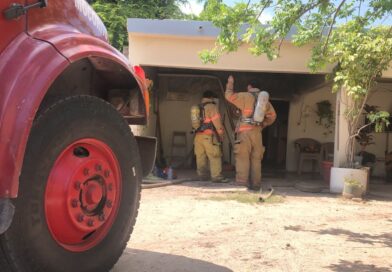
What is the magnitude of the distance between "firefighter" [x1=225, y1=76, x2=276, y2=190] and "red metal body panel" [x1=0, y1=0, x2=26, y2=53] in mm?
7401

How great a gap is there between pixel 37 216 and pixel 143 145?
1.60 m

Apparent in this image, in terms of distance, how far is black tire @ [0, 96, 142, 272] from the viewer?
251 centimetres

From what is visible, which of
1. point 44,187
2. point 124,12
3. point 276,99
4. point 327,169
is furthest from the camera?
point 124,12

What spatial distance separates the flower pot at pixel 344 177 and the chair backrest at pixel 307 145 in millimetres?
4253

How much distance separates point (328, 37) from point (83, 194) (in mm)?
5299

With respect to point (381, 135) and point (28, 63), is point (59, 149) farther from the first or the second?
point (381, 135)

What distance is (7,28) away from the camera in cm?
249

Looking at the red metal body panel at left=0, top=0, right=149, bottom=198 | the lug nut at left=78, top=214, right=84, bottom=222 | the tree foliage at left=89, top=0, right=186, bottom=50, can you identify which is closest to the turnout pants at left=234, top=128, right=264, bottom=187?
the red metal body panel at left=0, top=0, right=149, bottom=198

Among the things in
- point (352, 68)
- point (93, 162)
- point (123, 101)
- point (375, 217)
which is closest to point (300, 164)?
point (352, 68)

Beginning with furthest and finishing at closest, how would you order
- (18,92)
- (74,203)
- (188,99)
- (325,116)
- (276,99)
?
(188,99), (276,99), (325,116), (74,203), (18,92)

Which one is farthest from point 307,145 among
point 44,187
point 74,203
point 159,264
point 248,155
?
point 44,187

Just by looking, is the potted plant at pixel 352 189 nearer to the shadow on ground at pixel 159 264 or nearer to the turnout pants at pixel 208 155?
the turnout pants at pixel 208 155

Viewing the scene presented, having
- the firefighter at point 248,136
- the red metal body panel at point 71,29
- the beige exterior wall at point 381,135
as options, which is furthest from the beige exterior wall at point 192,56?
the red metal body panel at point 71,29

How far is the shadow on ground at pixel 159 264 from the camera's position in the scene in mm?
4328
